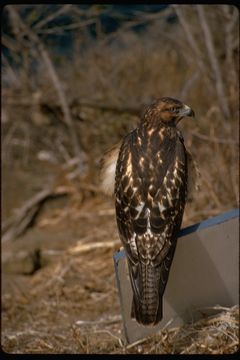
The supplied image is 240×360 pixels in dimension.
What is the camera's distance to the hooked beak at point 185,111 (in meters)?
3.77

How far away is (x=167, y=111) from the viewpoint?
3926 mm

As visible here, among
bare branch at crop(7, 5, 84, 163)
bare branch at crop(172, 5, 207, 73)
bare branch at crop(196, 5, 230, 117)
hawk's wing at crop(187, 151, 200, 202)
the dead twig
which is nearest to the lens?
hawk's wing at crop(187, 151, 200, 202)

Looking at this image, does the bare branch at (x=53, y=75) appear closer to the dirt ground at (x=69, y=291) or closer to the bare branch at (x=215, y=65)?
the dirt ground at (x=69, y=291)

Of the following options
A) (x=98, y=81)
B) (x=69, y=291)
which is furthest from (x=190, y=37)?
(x=69, y=291)

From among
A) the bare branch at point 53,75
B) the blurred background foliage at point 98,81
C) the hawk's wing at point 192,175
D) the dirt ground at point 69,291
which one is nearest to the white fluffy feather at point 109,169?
the hawk's wing at point 192,175

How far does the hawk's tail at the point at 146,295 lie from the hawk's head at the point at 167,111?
856 mm

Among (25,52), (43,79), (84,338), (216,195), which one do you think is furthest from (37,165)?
(84,338)

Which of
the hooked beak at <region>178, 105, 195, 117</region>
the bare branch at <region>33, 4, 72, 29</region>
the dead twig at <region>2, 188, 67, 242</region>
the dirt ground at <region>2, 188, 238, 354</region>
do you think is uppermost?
the bare branch at <region>33, 4, 72, 29</region>

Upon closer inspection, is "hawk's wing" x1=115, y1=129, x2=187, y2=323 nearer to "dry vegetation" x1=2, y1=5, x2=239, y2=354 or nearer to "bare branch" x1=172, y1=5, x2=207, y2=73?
"dry vegetation" x1=2, y1=5, x2=239, y2=354

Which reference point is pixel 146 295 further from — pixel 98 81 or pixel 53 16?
pixel 98 81

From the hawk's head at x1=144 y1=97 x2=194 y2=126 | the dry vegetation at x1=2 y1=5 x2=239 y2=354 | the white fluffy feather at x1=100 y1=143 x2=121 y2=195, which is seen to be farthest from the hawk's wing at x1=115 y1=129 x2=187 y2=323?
the dry vegetation at x1=2 y1=5 x2=239 y2=354

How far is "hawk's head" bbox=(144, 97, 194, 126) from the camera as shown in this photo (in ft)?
12.5

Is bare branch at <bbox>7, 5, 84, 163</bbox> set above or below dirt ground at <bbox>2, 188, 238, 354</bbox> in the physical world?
above

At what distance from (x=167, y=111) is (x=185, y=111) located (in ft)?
0.52
